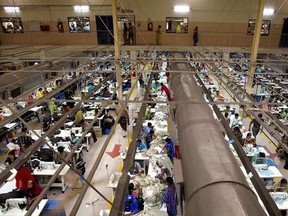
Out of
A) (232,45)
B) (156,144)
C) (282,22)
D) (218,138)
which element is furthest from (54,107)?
(282,22)

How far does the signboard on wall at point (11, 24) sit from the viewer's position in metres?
18.2

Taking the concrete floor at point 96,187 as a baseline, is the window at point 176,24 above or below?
above

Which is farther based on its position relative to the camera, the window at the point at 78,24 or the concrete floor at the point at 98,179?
the window at the point at 78,24

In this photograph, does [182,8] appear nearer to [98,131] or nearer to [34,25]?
[34,25]

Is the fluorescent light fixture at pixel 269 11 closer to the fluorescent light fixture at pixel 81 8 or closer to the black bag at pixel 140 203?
the fluorescent light fixture at pixel 81 8

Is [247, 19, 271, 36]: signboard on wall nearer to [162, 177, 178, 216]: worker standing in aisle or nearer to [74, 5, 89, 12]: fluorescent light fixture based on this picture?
[74, 5, 89, 12]: fluorescent light fixture

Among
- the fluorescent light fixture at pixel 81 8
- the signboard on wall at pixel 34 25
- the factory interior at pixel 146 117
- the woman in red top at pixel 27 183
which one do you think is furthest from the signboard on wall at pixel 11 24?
the woman in red top at pixel 27 183

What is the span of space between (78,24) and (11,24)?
4729mm

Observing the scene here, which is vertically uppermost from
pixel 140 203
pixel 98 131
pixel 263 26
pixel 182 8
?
pixel 182 8

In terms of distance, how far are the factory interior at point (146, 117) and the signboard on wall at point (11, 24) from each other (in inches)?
2.7

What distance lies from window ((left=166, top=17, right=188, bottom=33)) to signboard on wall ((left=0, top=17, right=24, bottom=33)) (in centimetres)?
1029

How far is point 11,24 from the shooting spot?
59.9ft

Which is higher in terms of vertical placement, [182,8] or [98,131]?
[182,8]

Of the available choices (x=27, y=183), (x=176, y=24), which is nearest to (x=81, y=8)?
(x=176, y=24)
